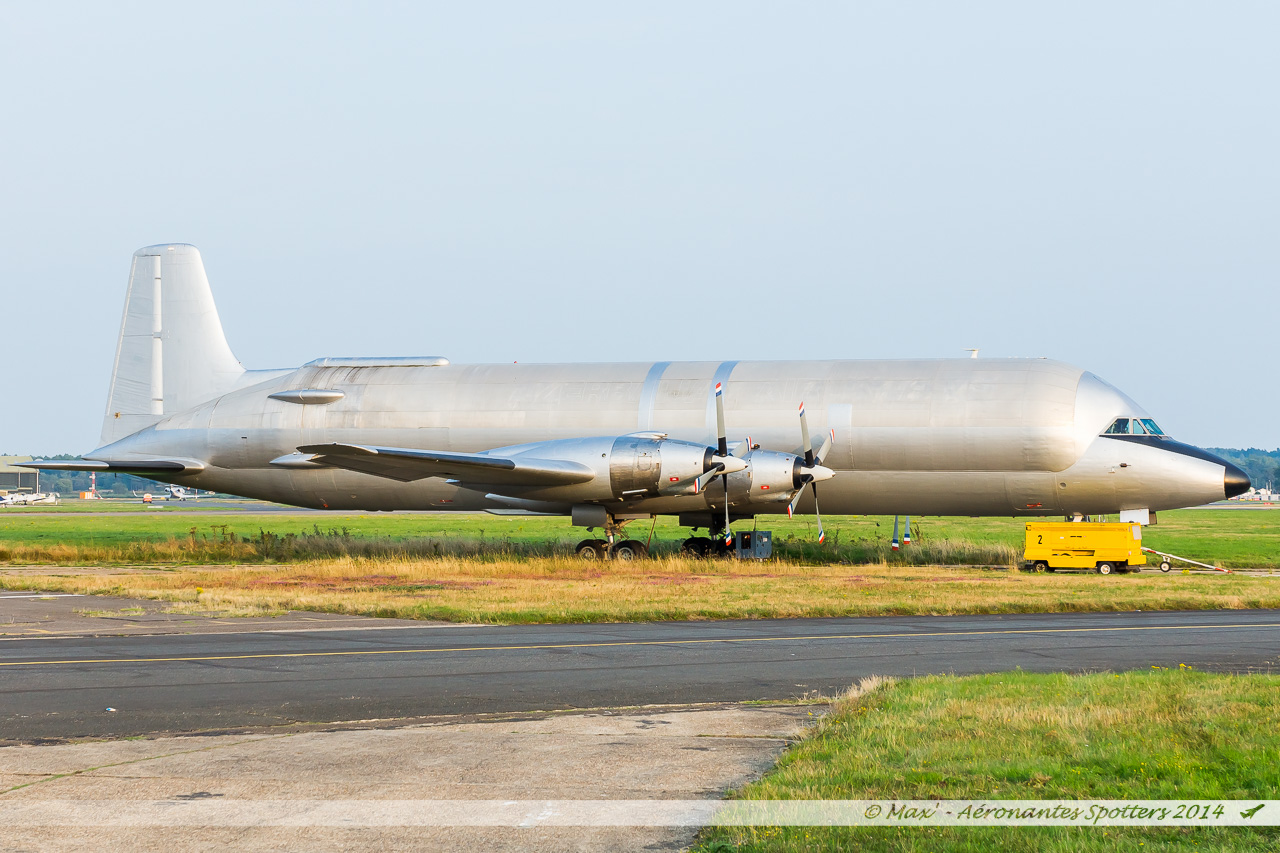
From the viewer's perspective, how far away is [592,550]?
110ft

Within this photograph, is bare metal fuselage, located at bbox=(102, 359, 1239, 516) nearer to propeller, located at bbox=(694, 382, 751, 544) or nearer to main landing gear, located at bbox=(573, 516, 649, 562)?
main landing gear, located at bbox=(573, 516, 649, 562)

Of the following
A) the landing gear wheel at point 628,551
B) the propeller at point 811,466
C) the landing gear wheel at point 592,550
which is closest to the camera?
the propeller at point 811,466

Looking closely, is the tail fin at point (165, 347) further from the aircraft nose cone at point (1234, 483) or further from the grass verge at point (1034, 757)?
the grass verge at point (1034, 757)

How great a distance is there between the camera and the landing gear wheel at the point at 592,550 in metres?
33.4

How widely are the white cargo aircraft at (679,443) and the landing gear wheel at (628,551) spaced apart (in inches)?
2.6

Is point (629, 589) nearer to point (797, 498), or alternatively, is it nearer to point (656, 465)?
point (656, 465)

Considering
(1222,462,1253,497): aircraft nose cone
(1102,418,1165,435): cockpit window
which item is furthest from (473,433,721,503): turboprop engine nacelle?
(1222,462,1253,497): aircraft nose cone

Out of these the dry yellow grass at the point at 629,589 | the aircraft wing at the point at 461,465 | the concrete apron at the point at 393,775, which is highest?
the aircraft wing at the point at 461,465

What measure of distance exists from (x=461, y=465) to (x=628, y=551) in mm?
5668

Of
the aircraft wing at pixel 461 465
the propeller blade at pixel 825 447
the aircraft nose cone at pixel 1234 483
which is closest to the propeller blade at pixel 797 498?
the propeller blade at pixel 825 447

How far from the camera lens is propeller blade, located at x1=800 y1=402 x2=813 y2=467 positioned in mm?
31188

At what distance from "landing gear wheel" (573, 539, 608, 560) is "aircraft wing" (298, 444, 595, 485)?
321 centimetres

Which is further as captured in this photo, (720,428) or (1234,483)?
(720,428)

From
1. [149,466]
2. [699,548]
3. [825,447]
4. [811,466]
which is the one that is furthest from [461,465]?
[149,466]
